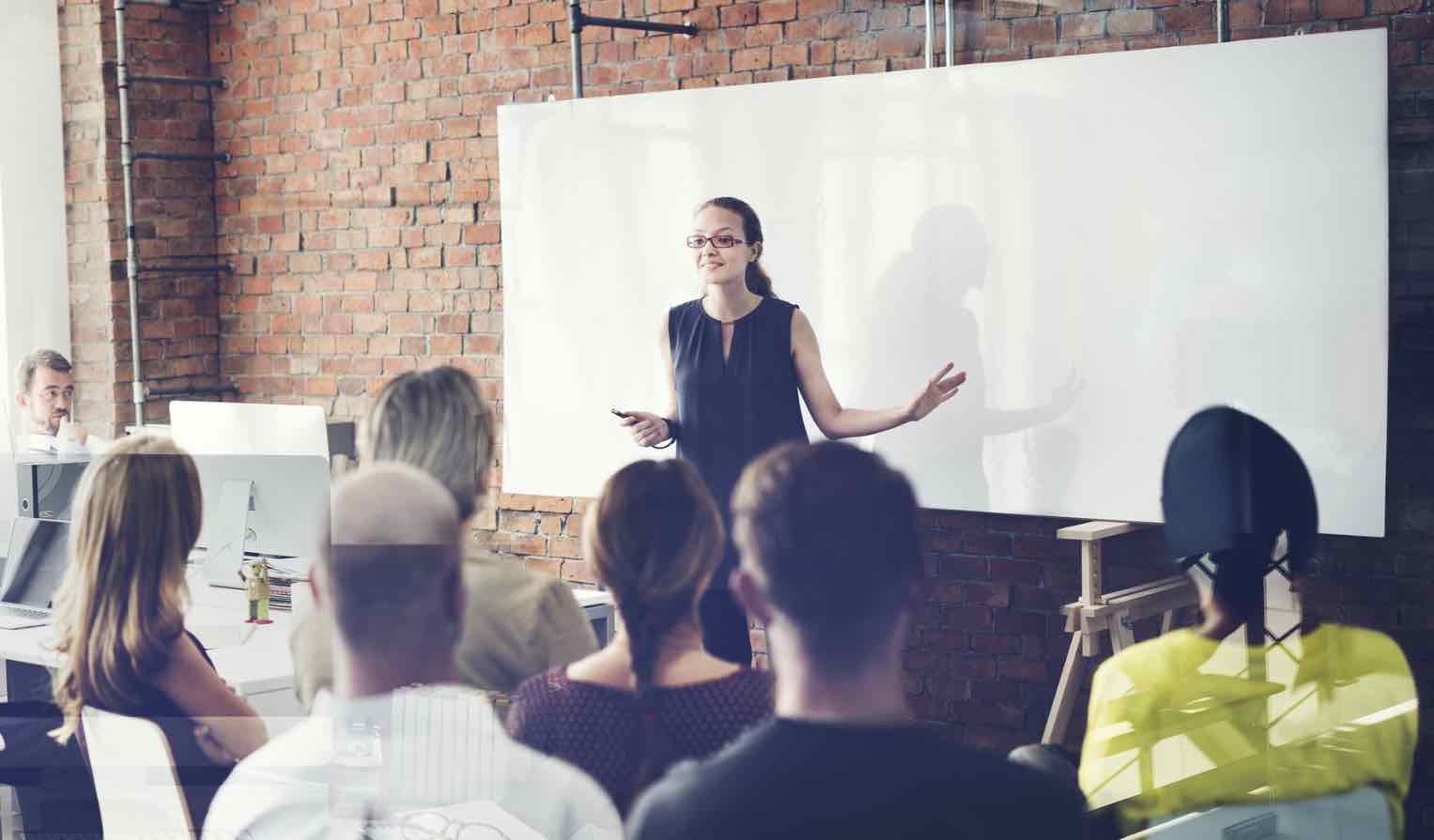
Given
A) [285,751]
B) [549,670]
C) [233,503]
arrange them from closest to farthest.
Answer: [549,670] → [285,751] → [233,503]

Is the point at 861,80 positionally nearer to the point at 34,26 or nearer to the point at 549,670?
the point at 34,26

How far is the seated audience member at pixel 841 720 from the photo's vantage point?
125 centimetres

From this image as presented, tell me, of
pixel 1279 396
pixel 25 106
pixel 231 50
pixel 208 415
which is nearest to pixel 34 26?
pixel 25 106

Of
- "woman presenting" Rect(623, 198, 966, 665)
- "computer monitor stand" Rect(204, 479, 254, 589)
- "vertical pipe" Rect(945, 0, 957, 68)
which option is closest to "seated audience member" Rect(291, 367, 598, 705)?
"woman presenting" Rect(623, 198, 966, 665)

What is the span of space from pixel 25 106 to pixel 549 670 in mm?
1197

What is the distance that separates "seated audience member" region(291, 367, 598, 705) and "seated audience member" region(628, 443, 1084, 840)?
0.20 meters

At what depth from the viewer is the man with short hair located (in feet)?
6.98

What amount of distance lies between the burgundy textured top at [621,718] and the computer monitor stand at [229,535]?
23.2 inches

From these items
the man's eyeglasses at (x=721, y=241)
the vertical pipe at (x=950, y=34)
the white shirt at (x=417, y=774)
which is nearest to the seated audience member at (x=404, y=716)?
the white shirt at (x=417, y=774)

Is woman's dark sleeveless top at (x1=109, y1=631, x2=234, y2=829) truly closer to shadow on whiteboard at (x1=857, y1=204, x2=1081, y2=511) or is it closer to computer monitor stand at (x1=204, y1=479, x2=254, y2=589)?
computer monitor stand at (x1=204, y1=479, x2=254, y2=589)

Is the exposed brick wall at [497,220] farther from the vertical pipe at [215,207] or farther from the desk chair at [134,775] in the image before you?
Result: the desk chair at [134,775]

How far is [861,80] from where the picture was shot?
2918 mm

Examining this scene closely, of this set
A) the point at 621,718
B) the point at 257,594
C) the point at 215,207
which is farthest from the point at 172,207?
the point at 621,718

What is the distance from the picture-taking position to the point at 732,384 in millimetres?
1583
